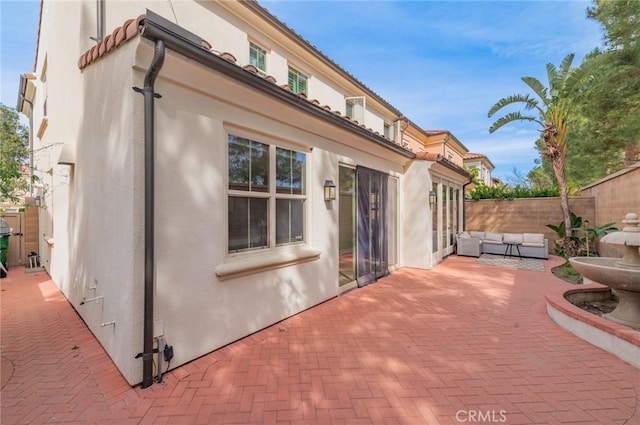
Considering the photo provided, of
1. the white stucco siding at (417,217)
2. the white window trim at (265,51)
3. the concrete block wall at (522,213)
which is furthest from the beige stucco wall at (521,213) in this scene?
the white window trim at (265,51)

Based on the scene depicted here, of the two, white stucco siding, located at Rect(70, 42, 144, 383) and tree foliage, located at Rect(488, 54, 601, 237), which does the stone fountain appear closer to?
white stucco siding, located at Rect(70, 42, 144, 383)

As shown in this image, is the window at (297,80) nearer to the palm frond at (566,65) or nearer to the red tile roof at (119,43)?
the red tile roof at (119,43)

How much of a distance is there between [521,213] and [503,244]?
3.86 meters

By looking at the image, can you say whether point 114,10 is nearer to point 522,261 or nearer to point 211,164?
point 211,164

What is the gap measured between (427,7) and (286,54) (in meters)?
5.16

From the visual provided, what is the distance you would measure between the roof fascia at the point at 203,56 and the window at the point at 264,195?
883 millimetres

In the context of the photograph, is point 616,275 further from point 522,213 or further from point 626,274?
point 522,213

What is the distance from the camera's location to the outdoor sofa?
1214 cm

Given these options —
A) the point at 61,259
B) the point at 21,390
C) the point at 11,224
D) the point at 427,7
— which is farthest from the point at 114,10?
the point at 11,224

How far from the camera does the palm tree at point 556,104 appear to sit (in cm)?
991

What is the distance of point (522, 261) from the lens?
1148 cm

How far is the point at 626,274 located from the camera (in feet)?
13.8

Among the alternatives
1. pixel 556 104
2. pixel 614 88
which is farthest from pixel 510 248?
pixel 614 88

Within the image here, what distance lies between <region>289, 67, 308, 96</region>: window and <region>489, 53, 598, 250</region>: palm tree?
25.2ft
